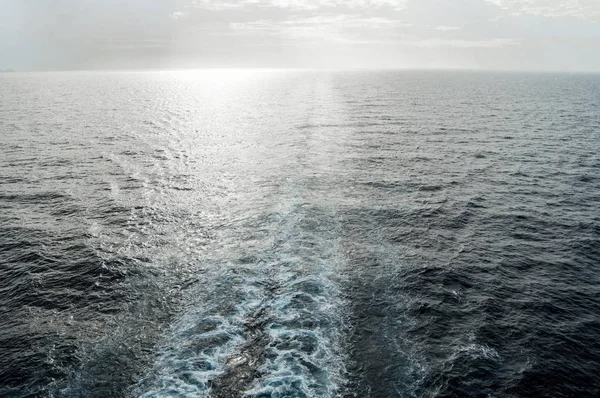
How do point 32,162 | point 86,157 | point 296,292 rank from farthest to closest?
point 86,157, point 32,162, point 296,292

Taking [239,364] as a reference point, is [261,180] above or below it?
above

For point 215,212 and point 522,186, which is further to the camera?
point 522,186

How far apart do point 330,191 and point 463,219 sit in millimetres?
14808

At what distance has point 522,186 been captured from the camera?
4778 cm

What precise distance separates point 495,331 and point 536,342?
223cm

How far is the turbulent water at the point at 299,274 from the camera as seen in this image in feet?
65.4

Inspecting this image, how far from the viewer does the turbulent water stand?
19.9m

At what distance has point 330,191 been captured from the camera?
4531 centimetres

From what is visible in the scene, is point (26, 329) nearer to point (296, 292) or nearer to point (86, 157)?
point (296, 292)

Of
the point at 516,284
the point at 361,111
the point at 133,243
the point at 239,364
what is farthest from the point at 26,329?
the point at 361,111

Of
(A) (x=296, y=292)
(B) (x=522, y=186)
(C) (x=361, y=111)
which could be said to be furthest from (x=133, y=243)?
(C) (x=361, y=111)

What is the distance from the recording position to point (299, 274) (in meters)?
28.2

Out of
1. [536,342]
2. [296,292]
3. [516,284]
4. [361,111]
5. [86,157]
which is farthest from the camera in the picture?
[361,111]

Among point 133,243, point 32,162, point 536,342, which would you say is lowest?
point 536,342
